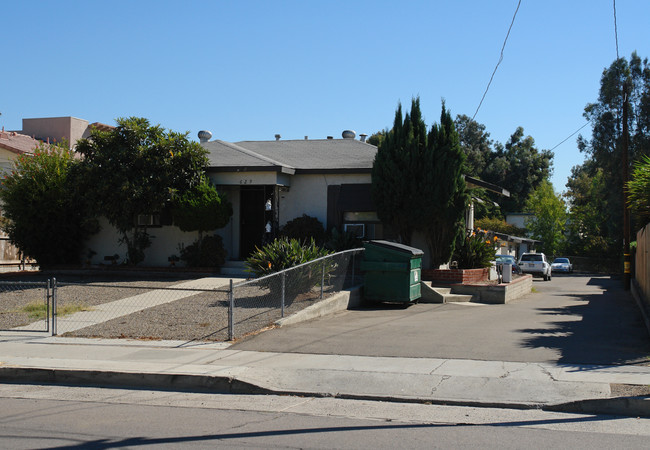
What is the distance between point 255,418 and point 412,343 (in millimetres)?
4439

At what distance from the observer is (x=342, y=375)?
8.28 m

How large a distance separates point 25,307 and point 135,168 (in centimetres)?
606

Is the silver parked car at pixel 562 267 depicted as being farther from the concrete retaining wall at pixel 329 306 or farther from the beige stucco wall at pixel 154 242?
the concrete retaining wall at pixel 329 306

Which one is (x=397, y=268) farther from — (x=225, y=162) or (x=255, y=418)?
(x=255, y=418)

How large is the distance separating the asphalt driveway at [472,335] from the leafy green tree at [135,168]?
721 centimetres

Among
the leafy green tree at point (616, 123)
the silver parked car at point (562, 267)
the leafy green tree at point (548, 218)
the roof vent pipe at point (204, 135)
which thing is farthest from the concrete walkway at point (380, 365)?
the leafy green tree at point (548, 218)

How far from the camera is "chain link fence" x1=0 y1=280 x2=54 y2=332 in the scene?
11.7 m

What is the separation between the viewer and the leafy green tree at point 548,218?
6119 centimetres

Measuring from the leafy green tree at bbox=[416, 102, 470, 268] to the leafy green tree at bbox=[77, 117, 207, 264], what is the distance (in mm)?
6777

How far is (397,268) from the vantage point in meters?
15.0

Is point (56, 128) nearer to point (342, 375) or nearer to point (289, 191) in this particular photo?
point (289, 191)

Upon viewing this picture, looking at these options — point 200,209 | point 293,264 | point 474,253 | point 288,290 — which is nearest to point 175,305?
point 288,290

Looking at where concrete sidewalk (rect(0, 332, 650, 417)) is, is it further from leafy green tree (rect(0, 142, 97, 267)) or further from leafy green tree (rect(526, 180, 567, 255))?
leafy green tree (rect(526, 180, 567, 255))

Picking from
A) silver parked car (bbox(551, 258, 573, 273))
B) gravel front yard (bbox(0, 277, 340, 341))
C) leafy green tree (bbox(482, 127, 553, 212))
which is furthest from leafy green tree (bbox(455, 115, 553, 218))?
gravel front yard (bbox(0, 277, 340, 341))
